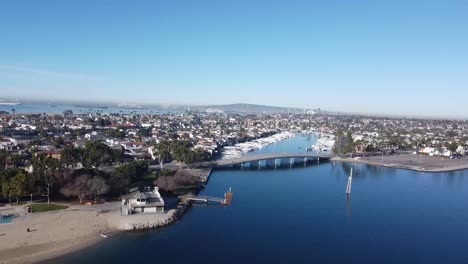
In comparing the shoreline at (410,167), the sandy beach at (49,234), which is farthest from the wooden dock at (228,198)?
the shoreline at (410,167)

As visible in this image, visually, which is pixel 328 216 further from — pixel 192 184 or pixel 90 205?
pixel 90 205

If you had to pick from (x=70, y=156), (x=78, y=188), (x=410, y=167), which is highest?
(x=70, y=156)

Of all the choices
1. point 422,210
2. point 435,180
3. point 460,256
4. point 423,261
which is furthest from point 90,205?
point 435,180

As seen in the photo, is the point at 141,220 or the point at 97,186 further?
the point at 97,186

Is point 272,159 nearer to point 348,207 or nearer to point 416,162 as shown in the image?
point 416,162

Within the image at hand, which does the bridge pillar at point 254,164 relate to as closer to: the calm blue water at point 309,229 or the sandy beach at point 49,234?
the calm blue water at point 309,229

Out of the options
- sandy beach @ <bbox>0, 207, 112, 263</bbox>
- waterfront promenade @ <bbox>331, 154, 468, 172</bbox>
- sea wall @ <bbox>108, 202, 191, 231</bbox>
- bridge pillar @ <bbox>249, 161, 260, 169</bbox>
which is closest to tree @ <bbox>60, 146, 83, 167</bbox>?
sandy beach @ <bbox>0, 207, 112, 263</bbox>

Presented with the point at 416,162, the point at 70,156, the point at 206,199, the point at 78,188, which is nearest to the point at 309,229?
the point at 206,199
